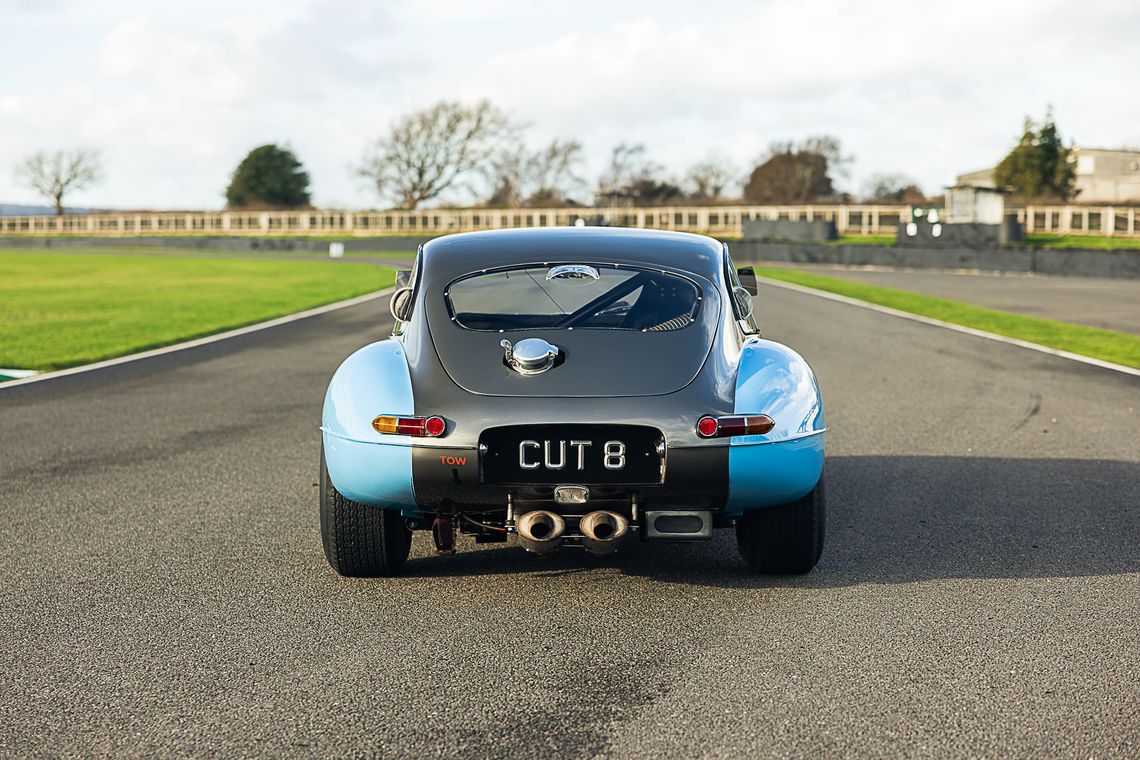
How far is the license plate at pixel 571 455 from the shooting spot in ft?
15.7

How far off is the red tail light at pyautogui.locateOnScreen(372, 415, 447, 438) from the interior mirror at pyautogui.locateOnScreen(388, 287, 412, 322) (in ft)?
3.02

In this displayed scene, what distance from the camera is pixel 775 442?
4.98m

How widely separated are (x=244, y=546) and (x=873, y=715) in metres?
3.19

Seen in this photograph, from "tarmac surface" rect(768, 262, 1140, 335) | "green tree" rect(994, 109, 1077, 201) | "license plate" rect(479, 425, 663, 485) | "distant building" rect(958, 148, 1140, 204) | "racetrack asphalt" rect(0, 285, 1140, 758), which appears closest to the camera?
"racetrack asphalt" rect(0, 285, 1140, 758)

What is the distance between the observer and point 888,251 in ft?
144

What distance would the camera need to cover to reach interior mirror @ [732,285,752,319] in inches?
227

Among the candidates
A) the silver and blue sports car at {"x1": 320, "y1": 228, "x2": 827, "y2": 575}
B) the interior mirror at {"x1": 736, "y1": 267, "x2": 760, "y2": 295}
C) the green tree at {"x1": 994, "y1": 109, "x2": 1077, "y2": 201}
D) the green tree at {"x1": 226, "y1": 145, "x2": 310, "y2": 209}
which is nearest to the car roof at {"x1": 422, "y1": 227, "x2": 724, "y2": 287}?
the silver and blue sports car at {"x1": 320, "y1": 228, "x2": 827, "y2": 575}

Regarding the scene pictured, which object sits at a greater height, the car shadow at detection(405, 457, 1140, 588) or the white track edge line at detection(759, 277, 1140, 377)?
the white track edge line at detection(759, 277, 1140, 377)

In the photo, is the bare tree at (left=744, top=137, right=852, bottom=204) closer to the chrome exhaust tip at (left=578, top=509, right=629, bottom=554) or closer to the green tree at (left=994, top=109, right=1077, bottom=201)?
the green tree at (left=994, top=109, right=1077, bottom=201)

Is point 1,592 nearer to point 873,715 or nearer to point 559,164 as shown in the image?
point 873,715

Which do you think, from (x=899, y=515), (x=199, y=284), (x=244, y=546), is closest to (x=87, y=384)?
(x=244, y=546)

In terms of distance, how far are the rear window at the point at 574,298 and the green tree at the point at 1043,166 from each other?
79.6 metres

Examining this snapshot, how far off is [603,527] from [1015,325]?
52.3 feet

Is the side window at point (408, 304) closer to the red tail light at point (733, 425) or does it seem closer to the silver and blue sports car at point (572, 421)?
the silver and blue sports car at point (572, 421)
